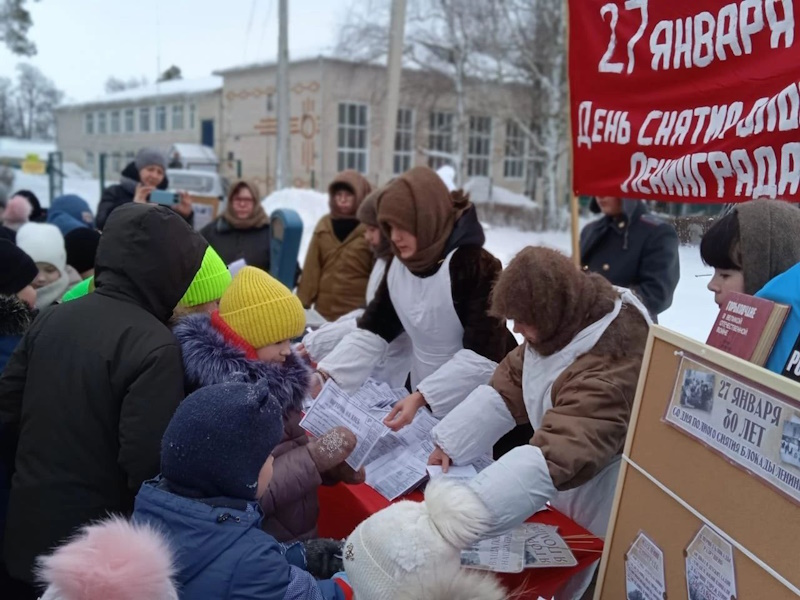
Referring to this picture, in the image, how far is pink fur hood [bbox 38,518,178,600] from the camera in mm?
1248

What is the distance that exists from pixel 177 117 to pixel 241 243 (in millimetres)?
31572

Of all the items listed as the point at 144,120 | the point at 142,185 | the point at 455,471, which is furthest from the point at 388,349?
the point at 144,120

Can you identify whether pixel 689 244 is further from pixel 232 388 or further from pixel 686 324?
pixel 232 388

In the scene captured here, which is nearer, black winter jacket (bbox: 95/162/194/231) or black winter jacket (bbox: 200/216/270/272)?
black winter jacket (bbox: 200/216/270/272)

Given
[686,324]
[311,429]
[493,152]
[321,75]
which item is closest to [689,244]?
[686,324]

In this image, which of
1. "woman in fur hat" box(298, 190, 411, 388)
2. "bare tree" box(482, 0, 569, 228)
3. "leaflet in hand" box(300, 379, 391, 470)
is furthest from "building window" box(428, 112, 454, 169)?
"leaflet in hand" box(300, 379, 391, 470)

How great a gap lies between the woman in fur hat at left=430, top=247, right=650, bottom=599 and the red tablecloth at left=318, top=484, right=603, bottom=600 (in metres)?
0.08

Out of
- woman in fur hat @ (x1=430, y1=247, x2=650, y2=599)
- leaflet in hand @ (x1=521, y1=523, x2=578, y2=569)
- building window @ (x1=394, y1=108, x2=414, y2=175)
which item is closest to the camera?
woman in fur hat @ (x1=430, y1=247, x2=650, y2=599)

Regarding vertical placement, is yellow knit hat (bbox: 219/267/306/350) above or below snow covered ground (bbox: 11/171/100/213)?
above

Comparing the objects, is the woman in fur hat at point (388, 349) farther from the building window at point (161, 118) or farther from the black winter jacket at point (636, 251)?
the building window at point (161, 118)

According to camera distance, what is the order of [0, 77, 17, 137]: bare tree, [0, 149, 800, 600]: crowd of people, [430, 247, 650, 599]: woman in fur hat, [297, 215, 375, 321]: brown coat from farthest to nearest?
[0, 77, 17, 137]: bare tree → [297, 215, 375, 321]: brown coat → [430, 247, 650, 599]: woman in fur hat → [0, 149, 800, 600]: crowd of people

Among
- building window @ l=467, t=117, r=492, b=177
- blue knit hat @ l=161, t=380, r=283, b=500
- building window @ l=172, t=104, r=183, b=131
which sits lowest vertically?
blue knit hat @ l=161, t=380, r=283, b=500

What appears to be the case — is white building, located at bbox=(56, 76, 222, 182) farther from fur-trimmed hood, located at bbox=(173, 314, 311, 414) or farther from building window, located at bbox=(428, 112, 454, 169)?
fur-trimmed hood, located at bbox=(173, 314, 311, 414)

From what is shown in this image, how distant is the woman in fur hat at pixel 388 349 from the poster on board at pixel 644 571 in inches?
60.4
